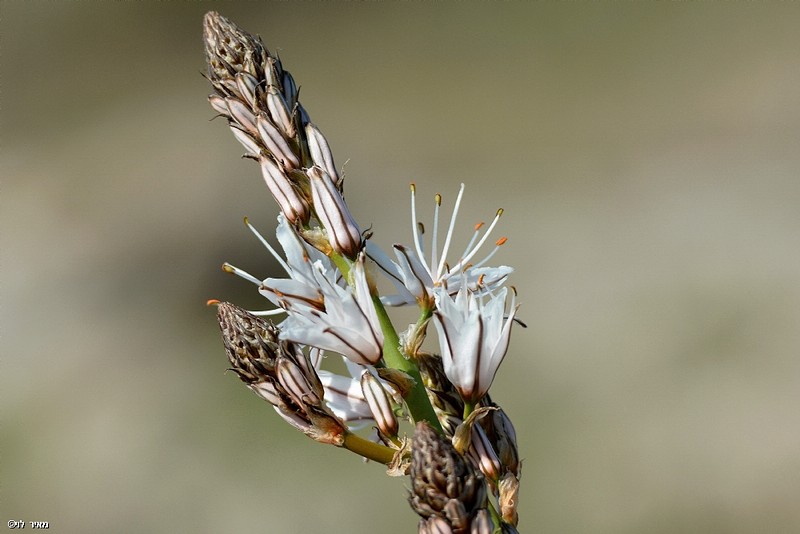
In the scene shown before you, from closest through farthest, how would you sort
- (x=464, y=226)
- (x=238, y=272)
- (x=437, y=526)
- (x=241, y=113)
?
(x=437, y=526) → (x=241, y=113) → (x=238, y=272) → (x=464, y=226)

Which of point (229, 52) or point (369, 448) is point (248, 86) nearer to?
point (229, 52)

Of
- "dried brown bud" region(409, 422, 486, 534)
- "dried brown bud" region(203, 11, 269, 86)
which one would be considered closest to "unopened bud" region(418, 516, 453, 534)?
"dried brown bud" region(409, 422, 486, 534)

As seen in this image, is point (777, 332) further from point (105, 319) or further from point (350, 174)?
point (105, 319)

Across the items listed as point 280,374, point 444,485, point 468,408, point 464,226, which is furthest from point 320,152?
point 464,226

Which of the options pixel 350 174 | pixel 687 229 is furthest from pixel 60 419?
pixel 687 229

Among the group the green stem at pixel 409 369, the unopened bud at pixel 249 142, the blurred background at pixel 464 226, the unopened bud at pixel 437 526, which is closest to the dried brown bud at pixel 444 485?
the unopened bud at pixel 437 526

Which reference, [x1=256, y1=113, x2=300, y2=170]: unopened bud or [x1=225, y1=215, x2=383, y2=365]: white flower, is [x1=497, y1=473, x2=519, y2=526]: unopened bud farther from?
[x1=256, y1=113, x2=300, y2=170]: unopened bud

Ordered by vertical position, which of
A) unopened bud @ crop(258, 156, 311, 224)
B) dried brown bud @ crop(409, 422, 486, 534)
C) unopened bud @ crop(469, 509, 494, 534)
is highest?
unopened bud @ crop(258, 156, 311, 224)
